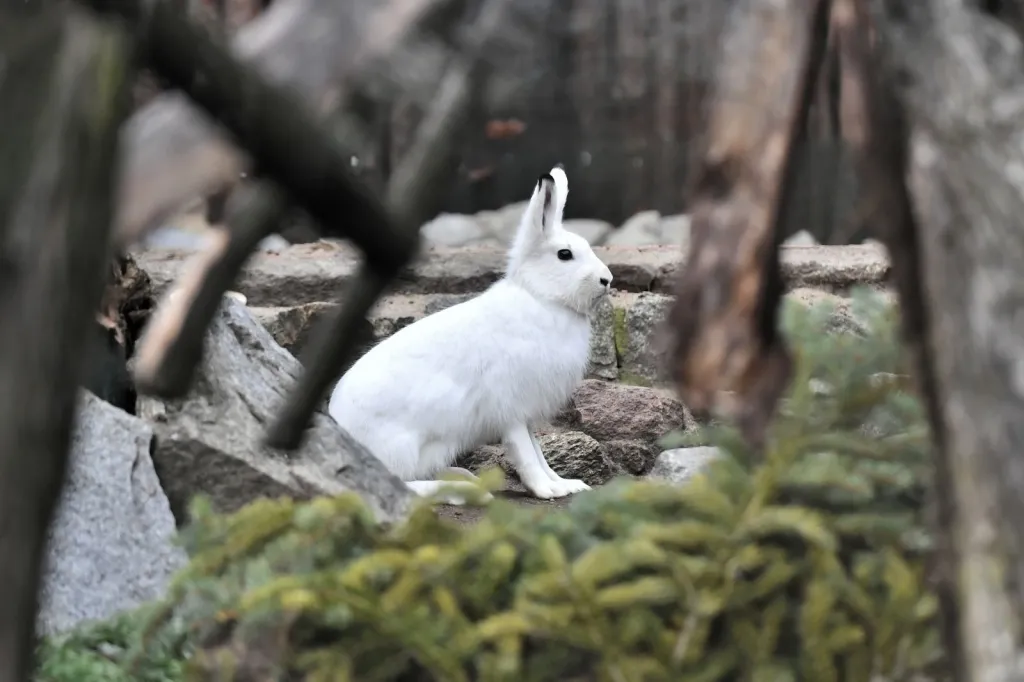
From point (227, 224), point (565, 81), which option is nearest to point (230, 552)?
point (227, 224)

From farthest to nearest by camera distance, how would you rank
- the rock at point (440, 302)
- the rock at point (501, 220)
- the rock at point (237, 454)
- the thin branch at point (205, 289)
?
the rock at point (501, 220), the rock at point (440, 302), the rock at point (237, 454), the thin branch at point (205, 289)

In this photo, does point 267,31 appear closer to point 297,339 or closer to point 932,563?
point 932,563

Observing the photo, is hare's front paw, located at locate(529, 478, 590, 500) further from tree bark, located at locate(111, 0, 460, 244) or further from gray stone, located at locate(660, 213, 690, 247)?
tree bark, located at locate(111, 0, 460, 244)

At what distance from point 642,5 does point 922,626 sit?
437cm

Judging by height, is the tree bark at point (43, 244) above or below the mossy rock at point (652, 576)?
above

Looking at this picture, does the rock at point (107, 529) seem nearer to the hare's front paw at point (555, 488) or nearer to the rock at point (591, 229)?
the hare's front paw at point (555, 488)

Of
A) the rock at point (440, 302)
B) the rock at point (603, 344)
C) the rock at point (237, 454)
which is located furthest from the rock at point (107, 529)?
the rock at point (603, 344)

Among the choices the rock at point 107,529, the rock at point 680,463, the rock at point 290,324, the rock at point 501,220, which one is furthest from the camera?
the rock at point 501,220

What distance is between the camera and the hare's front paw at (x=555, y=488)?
419 centimetres

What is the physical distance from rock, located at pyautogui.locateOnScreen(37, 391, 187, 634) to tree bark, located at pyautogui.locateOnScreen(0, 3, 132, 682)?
70.5 inches

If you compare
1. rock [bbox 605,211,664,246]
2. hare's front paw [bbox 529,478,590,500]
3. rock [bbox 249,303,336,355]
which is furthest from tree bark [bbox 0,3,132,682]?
rock [bbox 605,211,664,246]

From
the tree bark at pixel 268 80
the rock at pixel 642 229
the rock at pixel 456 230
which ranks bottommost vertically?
the rock at pixel 456 230

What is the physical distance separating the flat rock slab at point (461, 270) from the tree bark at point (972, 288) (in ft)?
12.9

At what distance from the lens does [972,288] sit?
120cm
